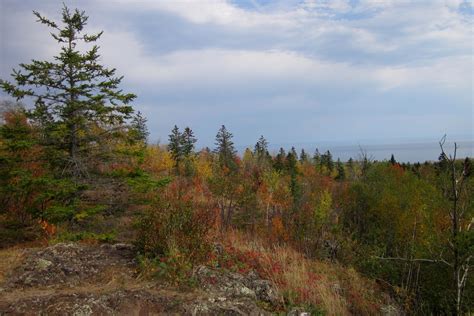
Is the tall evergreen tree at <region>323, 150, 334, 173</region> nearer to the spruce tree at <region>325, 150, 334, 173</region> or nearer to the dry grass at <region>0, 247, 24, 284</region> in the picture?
the spruce tree at <region>325, 150, 334, 173</region>

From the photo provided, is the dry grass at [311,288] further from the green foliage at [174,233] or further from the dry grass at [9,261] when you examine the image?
the dry grass at [9,261]

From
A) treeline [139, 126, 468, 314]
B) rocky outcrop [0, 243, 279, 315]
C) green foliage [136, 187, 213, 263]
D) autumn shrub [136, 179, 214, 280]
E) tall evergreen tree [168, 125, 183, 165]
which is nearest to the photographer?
rocky outcrop [0, 243, 279, 315]

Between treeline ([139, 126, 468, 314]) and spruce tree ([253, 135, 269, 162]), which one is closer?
treeline ([139, 126, 468, 314])

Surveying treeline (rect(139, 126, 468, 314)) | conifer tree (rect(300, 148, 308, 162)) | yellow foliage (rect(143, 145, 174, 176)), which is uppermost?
conifer tree (rect(300, 148, 308, 162))

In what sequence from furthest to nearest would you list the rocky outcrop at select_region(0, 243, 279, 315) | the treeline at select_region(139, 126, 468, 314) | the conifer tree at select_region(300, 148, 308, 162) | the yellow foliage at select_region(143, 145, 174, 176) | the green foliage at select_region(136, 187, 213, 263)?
the conifer tree at select_region(300, 148, 308, 162), the yellow foliage at select_region(143, 145, 174, 176), the treeline at select_region(139, 126, 468, 314), the green foliage at select_region(136, 187, 213, 263), the rocky outcrop at select_region(0, 243, 279, 315)

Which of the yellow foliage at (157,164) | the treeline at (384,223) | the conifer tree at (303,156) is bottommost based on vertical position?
the treeline at (384,223)

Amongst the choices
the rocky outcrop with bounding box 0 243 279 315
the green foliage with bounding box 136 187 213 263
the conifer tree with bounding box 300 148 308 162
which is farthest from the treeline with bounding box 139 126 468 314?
the conifer tree with bounding box 300 148 308 162

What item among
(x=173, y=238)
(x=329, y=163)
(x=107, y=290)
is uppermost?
(x=329, y=163)

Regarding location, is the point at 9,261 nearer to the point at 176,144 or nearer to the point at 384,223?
the point at 384,223

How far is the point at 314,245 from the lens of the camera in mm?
14320

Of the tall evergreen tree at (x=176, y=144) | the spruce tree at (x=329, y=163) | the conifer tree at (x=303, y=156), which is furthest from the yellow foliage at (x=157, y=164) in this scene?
the conifer tree at (x=303, y=156)

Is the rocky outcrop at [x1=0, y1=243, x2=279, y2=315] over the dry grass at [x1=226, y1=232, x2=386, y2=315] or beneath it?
over

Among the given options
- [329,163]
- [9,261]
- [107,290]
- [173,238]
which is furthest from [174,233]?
[329,163]

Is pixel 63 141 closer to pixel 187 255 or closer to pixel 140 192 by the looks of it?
pixel 140 192
